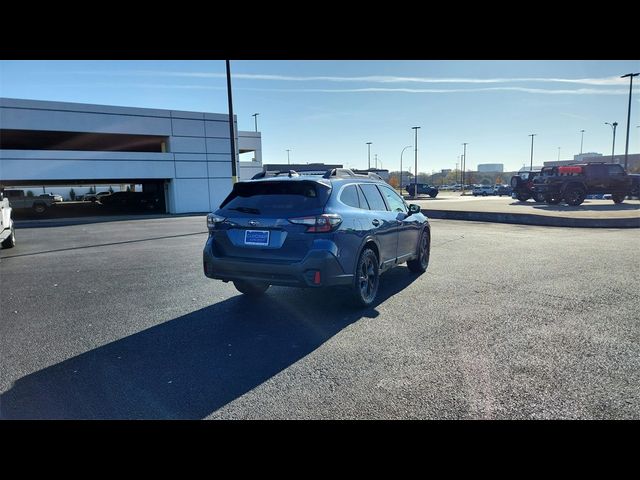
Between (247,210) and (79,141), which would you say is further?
(79,141)

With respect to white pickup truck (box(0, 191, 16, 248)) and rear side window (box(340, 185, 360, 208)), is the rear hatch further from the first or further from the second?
white pickup truck (box(0, 191, 16, 248))

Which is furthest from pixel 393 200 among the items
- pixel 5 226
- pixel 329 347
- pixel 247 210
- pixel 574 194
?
pixel 574 194

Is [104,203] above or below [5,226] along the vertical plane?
below

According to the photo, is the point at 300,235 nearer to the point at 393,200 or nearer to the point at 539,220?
the point at 393,200

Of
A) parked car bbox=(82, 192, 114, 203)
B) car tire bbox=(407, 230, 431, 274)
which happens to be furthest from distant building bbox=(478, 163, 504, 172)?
car tire bbox=(407, 230, 431, 274)

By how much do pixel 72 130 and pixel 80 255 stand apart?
19.4 meters

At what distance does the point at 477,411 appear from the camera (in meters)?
2.89

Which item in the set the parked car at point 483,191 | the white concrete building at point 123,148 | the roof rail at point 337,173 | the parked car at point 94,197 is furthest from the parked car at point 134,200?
the parked car at point 483,191

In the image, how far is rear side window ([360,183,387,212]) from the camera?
19.7ft

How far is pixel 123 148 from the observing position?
118 ft

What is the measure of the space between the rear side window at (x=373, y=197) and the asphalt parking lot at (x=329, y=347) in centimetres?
132

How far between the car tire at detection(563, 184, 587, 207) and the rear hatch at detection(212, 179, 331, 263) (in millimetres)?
21483

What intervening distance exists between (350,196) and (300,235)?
3.75ft
